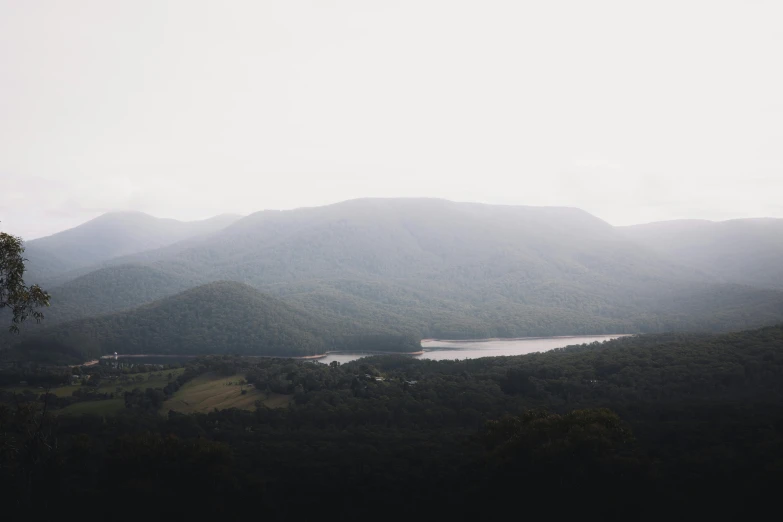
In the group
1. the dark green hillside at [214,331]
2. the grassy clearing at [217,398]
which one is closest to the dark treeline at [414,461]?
the grassy clearing at [217,398]

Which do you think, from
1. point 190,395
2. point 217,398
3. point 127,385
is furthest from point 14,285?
point 127,385

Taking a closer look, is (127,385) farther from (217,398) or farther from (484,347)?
(484,347)

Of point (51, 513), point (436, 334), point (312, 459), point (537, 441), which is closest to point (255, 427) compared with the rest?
point (312, 459)

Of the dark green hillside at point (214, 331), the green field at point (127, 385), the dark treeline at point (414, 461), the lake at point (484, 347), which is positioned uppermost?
the dark green hillside at point (214, 331)

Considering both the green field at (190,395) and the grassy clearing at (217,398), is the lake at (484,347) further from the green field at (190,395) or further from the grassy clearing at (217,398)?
the grassy clearing at (217,398)

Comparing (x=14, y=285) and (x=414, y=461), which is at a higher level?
(x=14, y=285)

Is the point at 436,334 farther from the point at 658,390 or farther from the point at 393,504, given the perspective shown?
the point at 393,504
